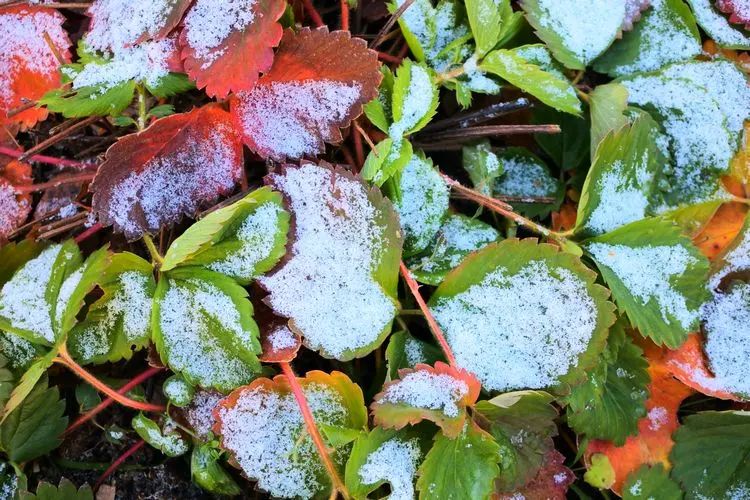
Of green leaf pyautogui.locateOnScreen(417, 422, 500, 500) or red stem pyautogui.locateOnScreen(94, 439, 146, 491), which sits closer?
green leaf pyautogui.locateOnScreen(417, 422, 500, 500)

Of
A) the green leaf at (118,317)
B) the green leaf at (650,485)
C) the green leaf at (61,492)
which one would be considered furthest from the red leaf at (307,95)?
the green leaf at (650,485)

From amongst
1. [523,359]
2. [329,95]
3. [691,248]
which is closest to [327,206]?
[329,95]

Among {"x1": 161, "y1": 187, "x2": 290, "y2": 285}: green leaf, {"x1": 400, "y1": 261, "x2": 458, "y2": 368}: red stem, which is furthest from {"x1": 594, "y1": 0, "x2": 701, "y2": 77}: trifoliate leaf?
{"x1": 161, "y1": 187, "x2": 290, "y2": 285}: green leaf

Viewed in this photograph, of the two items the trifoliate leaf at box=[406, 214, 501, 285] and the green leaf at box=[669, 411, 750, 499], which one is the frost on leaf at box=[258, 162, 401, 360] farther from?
the green leaf at box=[669, 411, 750, 499]

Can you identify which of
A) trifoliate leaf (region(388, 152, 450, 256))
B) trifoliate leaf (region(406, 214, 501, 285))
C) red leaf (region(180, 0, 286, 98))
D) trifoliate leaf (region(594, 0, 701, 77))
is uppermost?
red leaf (region(180, 0, 286, 98))

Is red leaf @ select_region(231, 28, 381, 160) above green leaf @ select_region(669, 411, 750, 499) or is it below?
above

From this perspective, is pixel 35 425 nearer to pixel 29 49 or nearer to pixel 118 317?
pixel 118 317
